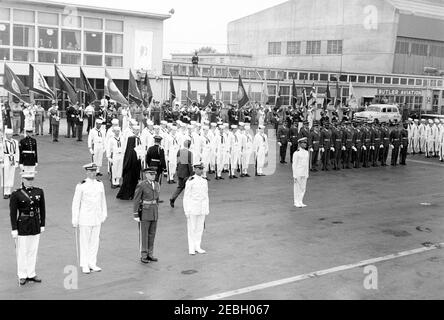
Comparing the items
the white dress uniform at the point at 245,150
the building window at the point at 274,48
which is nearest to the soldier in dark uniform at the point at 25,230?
the white dress uniform at the point at 245,150

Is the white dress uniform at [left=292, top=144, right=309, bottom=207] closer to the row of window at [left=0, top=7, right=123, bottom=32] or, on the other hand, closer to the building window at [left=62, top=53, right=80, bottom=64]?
the building window at [left=62, top=53, right=80, bottom=64]

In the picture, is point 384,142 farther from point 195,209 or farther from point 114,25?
point 114,25

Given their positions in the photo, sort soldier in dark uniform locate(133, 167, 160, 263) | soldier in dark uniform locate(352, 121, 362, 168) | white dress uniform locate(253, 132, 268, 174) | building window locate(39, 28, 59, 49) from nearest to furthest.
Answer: soldier in dark uniform locate(133, 167, 160, 263)
white dress uniform locate(253, 132, 268, 174)
soldier in dark uniform locate(352, 121, 362, 168)
building window locate(39, 28, 59, 49)

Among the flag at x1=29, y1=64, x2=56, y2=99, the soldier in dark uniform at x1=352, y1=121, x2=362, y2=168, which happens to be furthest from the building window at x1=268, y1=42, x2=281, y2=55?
the flag at x1=29, y1=64, x2=56, y2=99

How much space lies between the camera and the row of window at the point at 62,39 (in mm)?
35972

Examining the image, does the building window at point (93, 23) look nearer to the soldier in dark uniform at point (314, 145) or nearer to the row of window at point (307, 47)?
the soldier in dark uniform at point (314, 145)

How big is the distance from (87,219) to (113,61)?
3114cm

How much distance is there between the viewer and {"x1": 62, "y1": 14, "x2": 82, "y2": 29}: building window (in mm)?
37562

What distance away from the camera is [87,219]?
31.3 ft

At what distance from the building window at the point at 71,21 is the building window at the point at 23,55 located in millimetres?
2852

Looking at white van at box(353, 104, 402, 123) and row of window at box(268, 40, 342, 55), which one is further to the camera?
row of window at box(268, 40, 342, 55)

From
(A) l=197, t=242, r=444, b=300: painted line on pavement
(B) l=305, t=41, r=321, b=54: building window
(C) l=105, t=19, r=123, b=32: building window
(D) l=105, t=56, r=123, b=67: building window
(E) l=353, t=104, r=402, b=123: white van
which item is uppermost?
(B) l=305, t=41, r=321, b=54: building window
